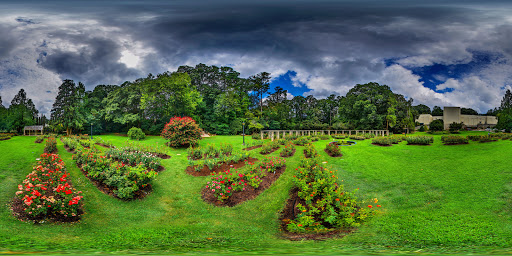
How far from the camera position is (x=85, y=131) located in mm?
21250

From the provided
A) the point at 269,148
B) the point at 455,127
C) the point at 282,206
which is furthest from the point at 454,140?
the point at 282,206

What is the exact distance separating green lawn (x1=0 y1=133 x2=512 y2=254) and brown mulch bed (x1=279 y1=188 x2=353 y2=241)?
19 cm

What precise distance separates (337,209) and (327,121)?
30.1 metres

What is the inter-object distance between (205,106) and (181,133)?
11.5 m

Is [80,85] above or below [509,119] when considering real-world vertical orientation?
above

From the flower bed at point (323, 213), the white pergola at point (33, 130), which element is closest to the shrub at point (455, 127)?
the flower bed at point (323, 213)

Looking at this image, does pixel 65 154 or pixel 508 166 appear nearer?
pixel 508 166

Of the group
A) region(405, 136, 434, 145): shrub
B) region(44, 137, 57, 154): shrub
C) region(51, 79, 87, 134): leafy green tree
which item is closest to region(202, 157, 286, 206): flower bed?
region(44, 137, 57, 154): shrub

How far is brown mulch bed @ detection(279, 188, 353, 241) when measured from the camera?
4156 mm

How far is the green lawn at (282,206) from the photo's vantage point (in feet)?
11.6

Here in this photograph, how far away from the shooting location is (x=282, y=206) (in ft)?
21.3

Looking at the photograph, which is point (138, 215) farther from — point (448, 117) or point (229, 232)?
point (448, 117)

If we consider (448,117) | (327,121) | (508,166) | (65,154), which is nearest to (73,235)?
(65,154)

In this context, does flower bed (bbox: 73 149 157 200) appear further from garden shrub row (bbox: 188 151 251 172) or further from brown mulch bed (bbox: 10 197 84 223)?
garden shrub row (bbox: 188 151 251 172)
